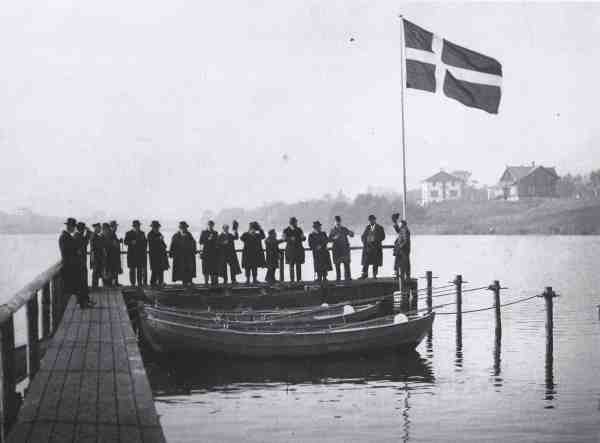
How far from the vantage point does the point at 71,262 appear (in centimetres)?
1784

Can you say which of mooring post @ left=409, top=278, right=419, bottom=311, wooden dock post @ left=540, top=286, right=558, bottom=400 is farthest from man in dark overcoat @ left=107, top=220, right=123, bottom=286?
wooden dock post @ left=540, top=286, right=558, bottom=400

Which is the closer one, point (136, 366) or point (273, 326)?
point (136, 366)

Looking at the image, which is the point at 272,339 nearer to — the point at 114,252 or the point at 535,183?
the point at 114,252

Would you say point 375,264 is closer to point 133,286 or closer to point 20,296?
point 133,286

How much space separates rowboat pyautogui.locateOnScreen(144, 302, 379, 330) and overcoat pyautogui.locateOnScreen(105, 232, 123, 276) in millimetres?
2908

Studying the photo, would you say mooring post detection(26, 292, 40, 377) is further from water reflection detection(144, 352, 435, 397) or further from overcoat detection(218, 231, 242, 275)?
overcoat detection(218, 231, 242, 275)

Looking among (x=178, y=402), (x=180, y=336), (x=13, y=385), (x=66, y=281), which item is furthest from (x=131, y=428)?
(x=180, y=336)

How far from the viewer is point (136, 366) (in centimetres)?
1105

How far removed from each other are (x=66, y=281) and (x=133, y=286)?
23.2ft

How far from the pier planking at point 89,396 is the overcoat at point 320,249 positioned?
1183cm

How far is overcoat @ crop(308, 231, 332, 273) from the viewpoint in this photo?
26.0m

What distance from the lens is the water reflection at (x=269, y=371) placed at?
750 inches

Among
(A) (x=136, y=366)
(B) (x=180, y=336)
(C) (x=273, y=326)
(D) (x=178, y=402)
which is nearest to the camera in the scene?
(A) (x=136, y=366)

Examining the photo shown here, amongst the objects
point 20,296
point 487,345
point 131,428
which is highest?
point 20,296
